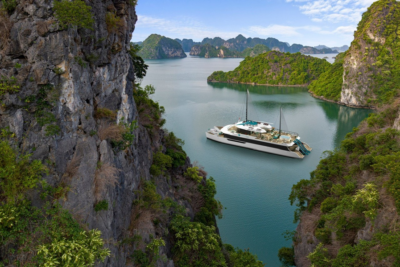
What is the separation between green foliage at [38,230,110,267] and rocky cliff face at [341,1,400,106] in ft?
182

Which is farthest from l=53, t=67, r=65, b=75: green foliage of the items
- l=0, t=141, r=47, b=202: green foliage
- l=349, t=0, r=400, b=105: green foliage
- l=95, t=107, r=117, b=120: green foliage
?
l=349, t=0, r=400, b=105: green foliage

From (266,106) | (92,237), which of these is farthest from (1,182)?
→ (266,106)

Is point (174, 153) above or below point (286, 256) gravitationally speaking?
above


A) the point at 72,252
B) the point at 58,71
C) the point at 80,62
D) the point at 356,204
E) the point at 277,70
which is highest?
the point at 277,70

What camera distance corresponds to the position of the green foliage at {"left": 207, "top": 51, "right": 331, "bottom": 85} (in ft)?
260

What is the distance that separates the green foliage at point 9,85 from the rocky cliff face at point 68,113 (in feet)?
0.09

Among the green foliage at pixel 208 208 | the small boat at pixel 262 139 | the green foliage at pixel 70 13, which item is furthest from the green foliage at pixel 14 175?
the small boat at pixel 262 139

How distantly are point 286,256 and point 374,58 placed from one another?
52.1 metres

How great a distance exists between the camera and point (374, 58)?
51375 mm

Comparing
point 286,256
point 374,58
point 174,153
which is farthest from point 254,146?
point 374,58

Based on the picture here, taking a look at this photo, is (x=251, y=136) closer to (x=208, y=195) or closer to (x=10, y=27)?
(x=208, y=195)

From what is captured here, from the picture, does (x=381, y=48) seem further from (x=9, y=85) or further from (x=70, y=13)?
(x=9, y=85)

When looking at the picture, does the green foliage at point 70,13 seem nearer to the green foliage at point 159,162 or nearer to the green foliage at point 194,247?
the green foliage at point 159,162

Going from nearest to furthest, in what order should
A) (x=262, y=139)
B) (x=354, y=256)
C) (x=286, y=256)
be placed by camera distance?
(x=354, y=256), (x=286, y=256), (x=262, y=139)
